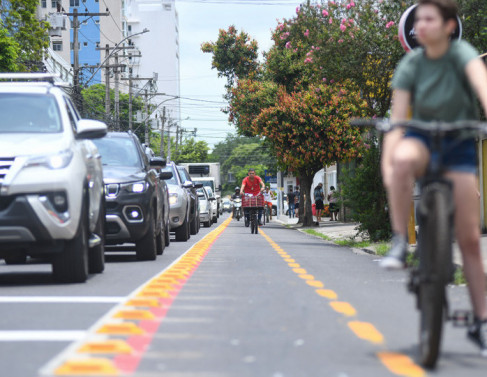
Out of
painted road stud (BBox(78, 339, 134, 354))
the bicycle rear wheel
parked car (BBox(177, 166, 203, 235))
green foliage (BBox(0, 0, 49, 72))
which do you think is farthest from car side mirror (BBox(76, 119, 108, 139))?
green foliage (BBox(0, 0, 49, 72))

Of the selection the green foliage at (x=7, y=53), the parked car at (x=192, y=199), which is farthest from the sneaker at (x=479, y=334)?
the green foliage at (x=7, y=53)

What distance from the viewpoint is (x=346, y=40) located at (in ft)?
69.0

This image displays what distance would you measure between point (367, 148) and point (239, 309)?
1286 centimetres

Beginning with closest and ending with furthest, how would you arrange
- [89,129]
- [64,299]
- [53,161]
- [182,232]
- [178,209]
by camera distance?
[64,299], [53,161], [89,129], [178,209], [182,232]

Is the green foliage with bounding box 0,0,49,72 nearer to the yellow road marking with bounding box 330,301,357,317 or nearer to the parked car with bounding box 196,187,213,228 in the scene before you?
the parked car with bounding box 196,187,213,228

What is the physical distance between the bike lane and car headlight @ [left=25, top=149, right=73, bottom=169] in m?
1.40

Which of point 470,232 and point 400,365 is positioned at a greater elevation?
point 470,232


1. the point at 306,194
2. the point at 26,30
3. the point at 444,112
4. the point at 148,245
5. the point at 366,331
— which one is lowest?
the point at 366,331

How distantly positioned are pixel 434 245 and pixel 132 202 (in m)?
Answer: 9.42

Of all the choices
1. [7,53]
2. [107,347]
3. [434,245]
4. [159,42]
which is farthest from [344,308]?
[159,42]

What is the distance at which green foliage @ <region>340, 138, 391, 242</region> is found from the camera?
2012 cm

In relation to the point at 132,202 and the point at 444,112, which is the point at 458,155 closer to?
the point at 444,112

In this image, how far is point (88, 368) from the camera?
5297mm

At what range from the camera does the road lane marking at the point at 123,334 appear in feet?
17.4
